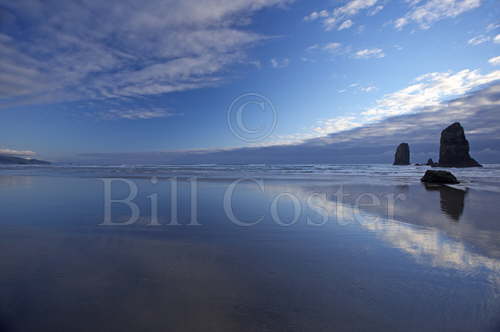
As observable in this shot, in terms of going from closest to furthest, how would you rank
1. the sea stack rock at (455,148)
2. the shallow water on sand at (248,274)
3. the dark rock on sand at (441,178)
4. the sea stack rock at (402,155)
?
the shallow water on sand at (248,274), the dark rock on sand at (441,178), the sea stack rock at (455,148), the sea stack rock at (402,155)

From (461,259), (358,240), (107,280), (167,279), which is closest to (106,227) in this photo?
(107,280)

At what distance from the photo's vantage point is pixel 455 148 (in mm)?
69500

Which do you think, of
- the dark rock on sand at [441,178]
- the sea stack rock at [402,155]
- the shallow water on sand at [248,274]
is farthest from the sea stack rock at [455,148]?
the shallow water on sand at [248,274]

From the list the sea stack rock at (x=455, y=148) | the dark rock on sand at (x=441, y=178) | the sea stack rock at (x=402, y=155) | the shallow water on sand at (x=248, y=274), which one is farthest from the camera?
the sea stack rock at (x=402, y=155)

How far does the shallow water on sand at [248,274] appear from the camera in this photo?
78.5 inches

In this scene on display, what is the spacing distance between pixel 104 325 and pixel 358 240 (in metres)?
3.72

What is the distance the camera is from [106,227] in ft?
15.9

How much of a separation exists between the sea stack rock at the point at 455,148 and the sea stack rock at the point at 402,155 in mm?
33206

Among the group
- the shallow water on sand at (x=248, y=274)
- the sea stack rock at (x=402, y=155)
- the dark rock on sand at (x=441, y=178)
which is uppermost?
the sea stack rock at (x=402, y=155)

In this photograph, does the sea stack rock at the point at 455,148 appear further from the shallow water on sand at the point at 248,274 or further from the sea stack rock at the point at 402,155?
the shallow water on sand at the point at 248,274

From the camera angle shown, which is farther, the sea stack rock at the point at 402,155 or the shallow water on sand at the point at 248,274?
the sea stack rock at the point at 402,155

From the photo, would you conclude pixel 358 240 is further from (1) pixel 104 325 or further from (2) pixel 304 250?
(1) pixel 104 325

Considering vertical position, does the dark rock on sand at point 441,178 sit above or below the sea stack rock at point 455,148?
below

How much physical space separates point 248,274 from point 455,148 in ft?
291
